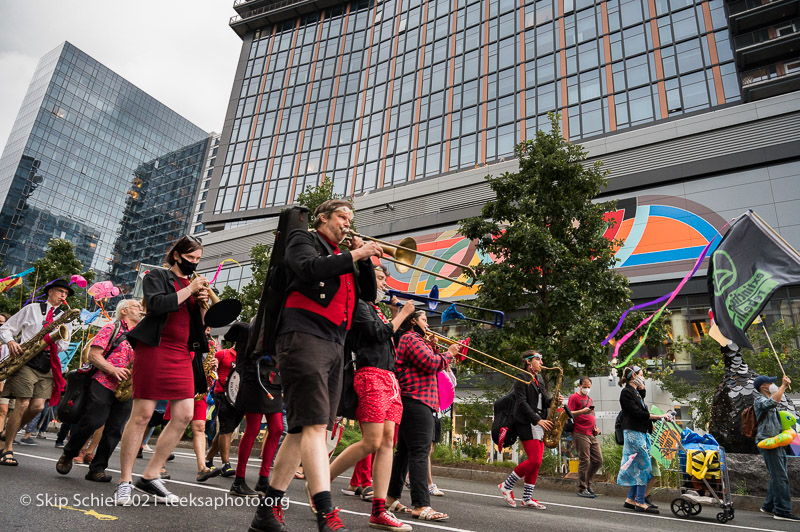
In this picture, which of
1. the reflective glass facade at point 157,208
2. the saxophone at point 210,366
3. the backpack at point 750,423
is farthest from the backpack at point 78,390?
the reflective glass facade at point 157,208

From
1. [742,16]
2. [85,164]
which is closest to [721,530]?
[742,16]

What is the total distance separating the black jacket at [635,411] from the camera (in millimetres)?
6949

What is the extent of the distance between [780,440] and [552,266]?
6.15 meters

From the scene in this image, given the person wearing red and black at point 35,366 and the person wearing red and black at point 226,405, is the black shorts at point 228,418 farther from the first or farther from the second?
the person wearing red and black at point 35,366

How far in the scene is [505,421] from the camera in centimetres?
611

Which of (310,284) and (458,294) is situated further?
(458,294)

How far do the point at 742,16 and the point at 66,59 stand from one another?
11342cm

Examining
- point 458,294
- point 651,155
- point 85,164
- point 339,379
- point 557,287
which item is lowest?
point 339,379

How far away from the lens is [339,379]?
275 cm

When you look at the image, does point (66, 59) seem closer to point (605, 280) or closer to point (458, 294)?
point (458, 294)

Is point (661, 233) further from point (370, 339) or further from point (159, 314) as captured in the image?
point (159, 314)

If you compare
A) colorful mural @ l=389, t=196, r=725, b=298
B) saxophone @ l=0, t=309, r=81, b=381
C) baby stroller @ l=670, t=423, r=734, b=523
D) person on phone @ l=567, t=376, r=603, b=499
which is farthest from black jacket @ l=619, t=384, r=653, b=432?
colorful mural @ l=389, t=196, r=725, b=298

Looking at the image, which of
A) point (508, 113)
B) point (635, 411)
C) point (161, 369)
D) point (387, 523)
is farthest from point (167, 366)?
point (508, 113)

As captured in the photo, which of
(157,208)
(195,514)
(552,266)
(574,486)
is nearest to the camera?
(195,514)
